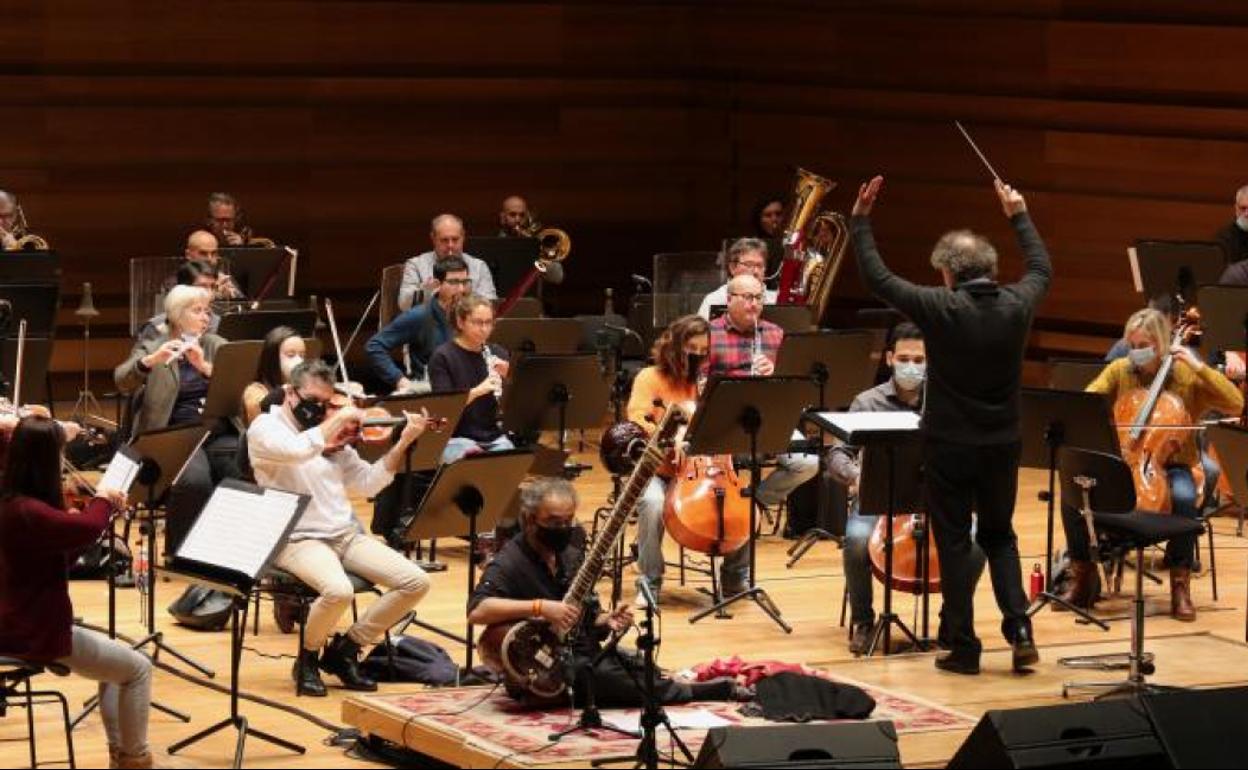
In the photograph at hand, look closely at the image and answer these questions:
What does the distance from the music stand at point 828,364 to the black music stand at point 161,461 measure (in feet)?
9.04

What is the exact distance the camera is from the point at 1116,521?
27.8ft

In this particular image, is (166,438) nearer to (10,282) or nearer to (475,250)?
(10,282)

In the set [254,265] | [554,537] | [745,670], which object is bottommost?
[745,670]

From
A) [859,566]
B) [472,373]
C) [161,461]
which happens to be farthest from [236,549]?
[472,373]

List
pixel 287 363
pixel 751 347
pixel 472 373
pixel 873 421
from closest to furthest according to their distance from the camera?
pixel 873 421 → pixel 287 363 → pixel 472 373 → pixel 751 347

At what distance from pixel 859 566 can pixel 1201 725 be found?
237 cm

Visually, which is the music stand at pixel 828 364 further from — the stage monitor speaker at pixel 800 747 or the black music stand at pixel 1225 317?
the stage monitor speaker at pixel 800 747

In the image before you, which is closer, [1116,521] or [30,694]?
[30,694]

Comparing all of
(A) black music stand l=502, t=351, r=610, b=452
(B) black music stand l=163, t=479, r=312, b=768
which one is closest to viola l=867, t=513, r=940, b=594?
(A) black music stand l=502, t=351, r=610, b=452

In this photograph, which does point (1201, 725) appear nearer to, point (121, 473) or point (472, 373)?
point (121, 473)

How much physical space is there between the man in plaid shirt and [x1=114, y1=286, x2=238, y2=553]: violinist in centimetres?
208

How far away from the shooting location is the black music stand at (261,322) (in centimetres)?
1027

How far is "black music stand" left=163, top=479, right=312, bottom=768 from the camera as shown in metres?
7.23

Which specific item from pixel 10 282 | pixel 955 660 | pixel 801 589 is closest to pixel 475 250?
pixel 10 282
